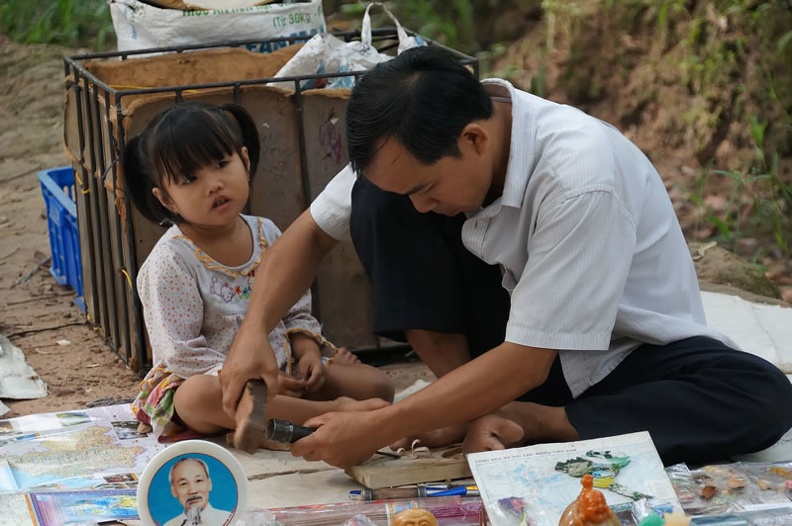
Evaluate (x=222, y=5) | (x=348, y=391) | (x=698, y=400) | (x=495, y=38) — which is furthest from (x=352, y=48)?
(x=495, y=38)

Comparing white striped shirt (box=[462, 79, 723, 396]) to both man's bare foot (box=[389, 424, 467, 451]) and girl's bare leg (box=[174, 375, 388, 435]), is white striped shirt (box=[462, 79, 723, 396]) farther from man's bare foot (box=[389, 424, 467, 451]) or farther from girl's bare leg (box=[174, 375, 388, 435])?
girl's bare leg (box=[174, 375, 388, 435])

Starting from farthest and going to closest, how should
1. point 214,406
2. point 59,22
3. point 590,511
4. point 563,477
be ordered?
1. point 59,22
2. point 214,406
3. point 563,477
4. point 590,511

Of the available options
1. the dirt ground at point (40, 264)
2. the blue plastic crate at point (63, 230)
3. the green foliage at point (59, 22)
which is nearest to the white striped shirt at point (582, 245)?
the dirt ground at point (40, 264)

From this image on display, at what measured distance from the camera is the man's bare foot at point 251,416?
7.37ft

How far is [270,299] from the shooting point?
101 inches

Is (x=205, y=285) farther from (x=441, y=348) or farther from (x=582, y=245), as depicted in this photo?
(x=582, y=245)

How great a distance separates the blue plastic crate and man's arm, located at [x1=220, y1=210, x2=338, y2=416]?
129 cm

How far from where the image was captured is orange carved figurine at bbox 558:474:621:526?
5.88 feet

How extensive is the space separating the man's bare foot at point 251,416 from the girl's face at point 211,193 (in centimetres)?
55

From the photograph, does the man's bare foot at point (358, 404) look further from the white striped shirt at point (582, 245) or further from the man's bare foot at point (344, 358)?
the white striped shirt at point (582, 245)

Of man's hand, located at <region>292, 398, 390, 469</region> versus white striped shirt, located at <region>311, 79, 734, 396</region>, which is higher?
white striped shirt, located at <region>311, 79, 734, 396</region>

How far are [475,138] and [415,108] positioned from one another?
0.47ft

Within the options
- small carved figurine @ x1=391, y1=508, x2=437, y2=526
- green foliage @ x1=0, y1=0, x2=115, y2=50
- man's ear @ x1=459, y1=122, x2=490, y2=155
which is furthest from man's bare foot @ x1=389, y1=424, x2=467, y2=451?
green foliage @ x1=0, y1=0, x2=115, y2=50

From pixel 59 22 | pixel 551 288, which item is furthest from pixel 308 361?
pixel 59 22
